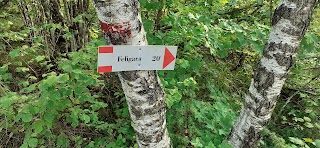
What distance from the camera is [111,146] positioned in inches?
91.1

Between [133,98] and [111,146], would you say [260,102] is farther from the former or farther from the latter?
[111,146]

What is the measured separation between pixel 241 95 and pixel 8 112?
2806 mm

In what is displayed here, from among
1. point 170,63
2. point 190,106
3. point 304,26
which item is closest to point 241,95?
point 190,106

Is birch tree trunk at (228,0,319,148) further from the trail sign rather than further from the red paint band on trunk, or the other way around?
the red paint band on trunk

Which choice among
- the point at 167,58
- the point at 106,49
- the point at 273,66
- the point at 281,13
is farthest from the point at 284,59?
the point at 106,49

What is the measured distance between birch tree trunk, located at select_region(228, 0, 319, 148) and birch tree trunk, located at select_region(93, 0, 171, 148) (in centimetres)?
70

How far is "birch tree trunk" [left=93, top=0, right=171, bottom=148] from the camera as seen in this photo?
1.16m

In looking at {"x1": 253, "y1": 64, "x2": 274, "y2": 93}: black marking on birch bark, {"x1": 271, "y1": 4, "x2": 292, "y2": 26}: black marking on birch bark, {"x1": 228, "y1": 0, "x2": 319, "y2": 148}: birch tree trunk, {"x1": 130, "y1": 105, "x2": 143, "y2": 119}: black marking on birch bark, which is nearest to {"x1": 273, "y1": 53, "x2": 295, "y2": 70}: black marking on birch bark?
{"x1": 228, "y1": 0, "x2": 319, "y2": 148}: birch tree trunk

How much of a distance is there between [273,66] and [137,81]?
3.21 ft

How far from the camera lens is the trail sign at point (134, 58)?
121 cm

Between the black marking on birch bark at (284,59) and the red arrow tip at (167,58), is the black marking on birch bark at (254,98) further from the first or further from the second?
the red arrow tip at (167,58)

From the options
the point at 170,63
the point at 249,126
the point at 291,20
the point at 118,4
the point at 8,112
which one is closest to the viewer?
the point at 118,4

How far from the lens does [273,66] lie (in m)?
1.77

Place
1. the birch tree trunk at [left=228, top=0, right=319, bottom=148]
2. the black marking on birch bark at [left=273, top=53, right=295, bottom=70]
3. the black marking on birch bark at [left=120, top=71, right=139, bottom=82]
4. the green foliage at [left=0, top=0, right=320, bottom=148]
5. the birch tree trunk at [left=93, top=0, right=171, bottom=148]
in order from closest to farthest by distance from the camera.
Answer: the birch tree trunk at [left=93, top=0, right=171, bottom=148]
the black marking on birch bark at [left=120, top=71, right=139, bottom=82]
the birch tree trunk at [left=228, top=0, right=319, bottom=148]
the black marking on birch bark at [left=273, top=53, right=295, bottom=70]
the green foliage at [left=0, top=0, right=320, bottom=148]
